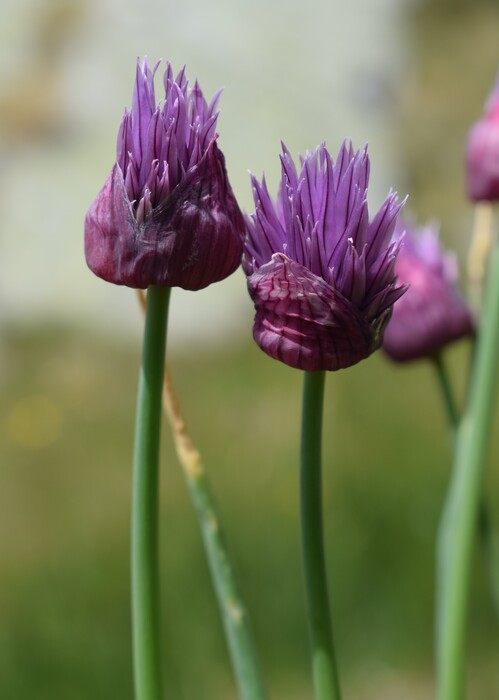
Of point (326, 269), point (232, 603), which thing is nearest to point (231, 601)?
point (232, 603)

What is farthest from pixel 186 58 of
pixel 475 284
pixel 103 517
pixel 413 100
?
pixel 475 284

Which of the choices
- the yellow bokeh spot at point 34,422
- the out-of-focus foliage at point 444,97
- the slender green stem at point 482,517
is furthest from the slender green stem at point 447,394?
the out-of-focus foliage at point 444,97

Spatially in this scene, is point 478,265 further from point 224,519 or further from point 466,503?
point 224,519

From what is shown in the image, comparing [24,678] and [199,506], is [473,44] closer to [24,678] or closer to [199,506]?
[24,678]

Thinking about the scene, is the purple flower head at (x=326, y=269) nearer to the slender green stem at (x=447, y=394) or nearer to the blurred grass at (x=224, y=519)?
the slender green stem at (x=447, y=394)

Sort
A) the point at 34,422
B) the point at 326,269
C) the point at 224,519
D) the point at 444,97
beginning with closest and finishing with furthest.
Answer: the point at 326,269, the point at 224,519, the point at 34,422, the point at 444,97

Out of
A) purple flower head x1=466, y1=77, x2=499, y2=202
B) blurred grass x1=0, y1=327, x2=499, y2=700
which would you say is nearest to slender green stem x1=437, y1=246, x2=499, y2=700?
purple flower head x1=466, y1=77, x2=499, y2=202
